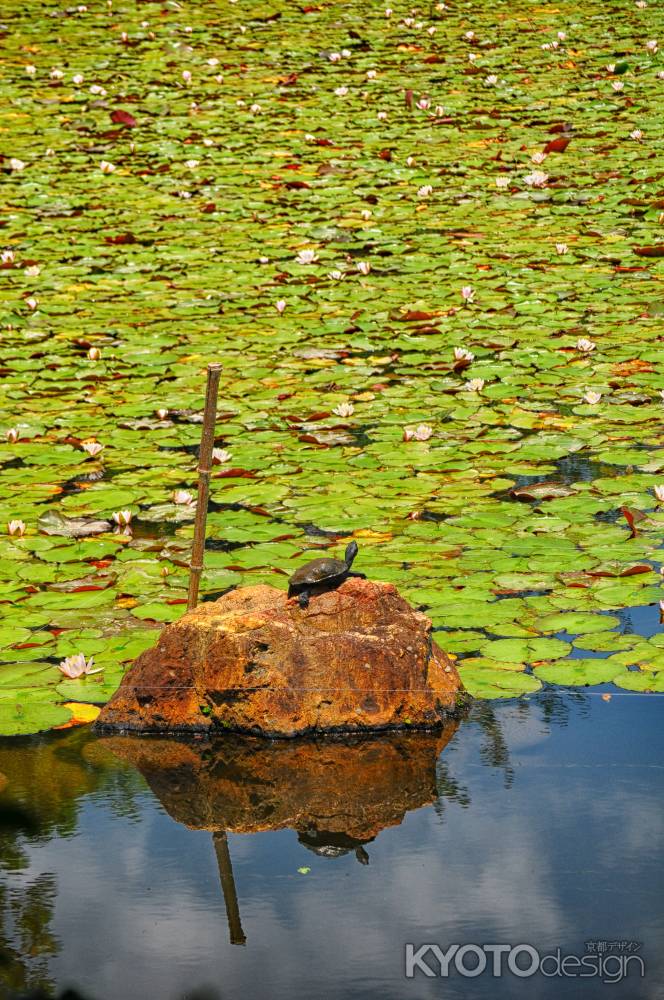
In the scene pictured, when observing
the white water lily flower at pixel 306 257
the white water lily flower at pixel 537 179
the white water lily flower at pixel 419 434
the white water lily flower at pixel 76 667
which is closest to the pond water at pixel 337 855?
the white water lily flower at pixel 76 667

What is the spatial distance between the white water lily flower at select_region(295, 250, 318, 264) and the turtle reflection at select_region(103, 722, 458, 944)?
14.3 feet

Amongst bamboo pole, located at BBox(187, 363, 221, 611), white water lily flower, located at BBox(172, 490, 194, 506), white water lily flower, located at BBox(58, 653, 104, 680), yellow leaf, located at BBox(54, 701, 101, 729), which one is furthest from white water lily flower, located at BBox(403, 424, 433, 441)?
yellow leaf, located at BBox(54, 701, 101, 729)

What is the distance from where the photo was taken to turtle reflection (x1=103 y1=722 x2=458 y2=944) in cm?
279

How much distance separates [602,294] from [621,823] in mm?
4030

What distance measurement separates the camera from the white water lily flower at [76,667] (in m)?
3.35

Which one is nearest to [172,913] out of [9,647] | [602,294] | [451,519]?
[9,647]

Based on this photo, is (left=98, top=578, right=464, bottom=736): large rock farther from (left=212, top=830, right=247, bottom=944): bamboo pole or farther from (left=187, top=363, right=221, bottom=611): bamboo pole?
(left=212, top=830, right=247, bottom=944): bamboo pole

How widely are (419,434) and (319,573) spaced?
1.81 meters

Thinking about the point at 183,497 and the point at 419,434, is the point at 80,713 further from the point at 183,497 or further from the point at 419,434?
the point at 419,434

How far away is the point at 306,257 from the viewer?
7055 mm

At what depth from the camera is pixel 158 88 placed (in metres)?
10.9

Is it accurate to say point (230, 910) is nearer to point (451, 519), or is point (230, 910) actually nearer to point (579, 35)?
point (451, 519)

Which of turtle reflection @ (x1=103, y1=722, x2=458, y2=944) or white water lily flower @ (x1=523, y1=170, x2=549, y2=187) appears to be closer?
turtle reflection @ (x1=103, y1=722, x2=458, y2=944)

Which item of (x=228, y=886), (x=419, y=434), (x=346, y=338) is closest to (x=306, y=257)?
(x=346, y=338)
